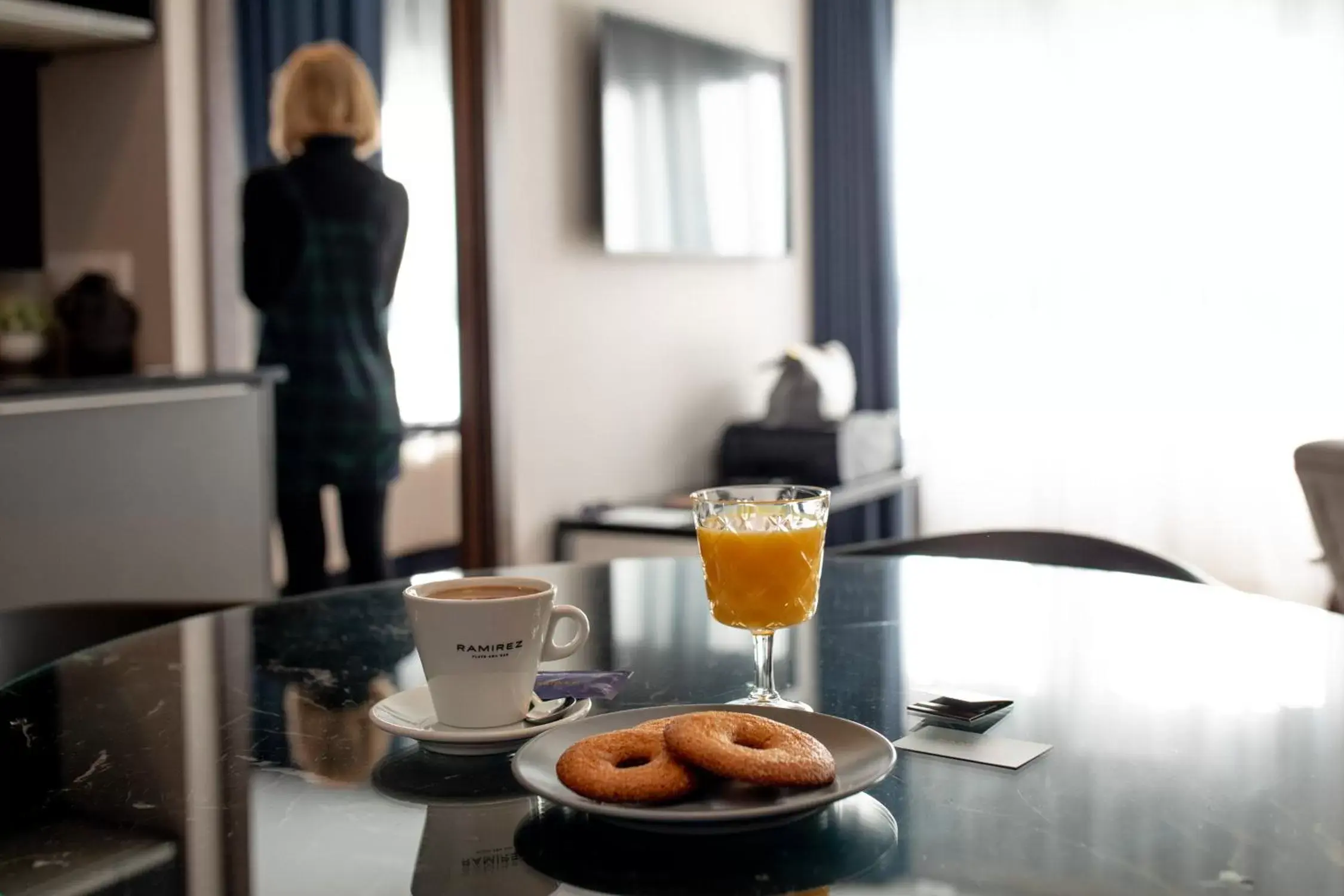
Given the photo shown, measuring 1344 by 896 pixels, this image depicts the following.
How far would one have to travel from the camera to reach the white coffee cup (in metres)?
0.89

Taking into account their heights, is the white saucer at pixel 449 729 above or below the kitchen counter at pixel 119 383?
below

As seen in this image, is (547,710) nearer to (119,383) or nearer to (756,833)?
(756,833)

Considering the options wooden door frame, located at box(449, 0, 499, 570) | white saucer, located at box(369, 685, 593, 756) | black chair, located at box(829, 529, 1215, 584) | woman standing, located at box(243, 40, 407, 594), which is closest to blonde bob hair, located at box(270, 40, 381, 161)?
woman standing, located at box(243, 40, 407, 594)

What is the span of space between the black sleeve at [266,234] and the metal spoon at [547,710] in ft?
7.87

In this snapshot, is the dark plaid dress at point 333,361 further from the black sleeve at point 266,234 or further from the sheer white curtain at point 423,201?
the sheer white curtain at point 423,201

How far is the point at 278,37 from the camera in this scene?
12.8ft

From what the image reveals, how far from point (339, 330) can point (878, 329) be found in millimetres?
2282

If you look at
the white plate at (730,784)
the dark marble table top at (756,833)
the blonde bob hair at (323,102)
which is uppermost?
the blonde bob hair at (323,102)

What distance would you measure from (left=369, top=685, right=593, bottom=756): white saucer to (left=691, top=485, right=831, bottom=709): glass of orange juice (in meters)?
0.14

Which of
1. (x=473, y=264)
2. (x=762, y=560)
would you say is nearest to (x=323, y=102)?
(x=473, y=264)

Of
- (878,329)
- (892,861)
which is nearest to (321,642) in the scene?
(892,861)

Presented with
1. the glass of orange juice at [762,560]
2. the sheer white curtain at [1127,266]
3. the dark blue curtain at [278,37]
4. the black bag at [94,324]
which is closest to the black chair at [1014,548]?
the glass of orange juice at [762,560]

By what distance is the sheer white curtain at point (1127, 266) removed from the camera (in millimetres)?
4383

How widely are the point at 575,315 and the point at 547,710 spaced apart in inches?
117
